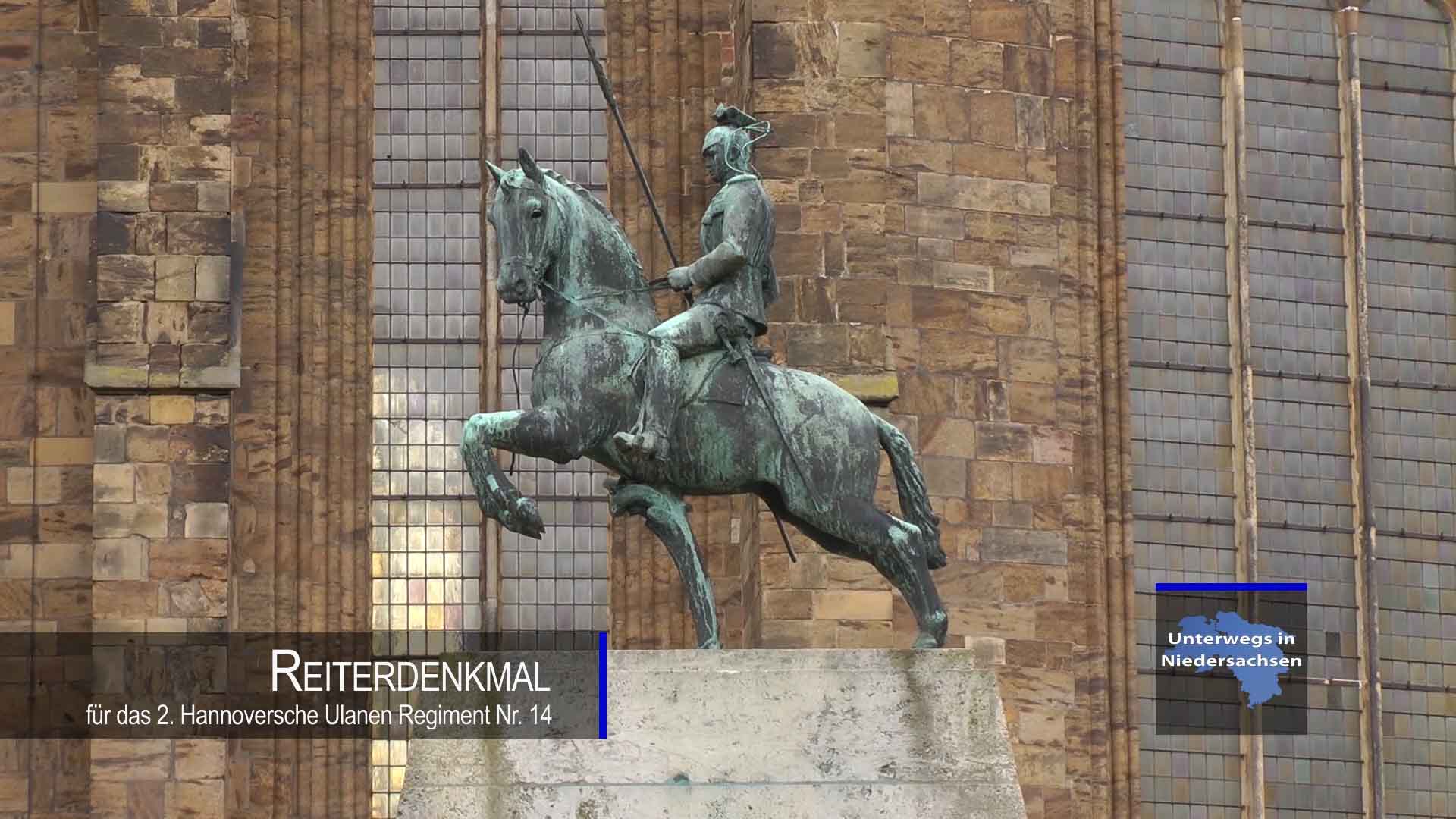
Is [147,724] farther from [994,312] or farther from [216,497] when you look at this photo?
[994,312]

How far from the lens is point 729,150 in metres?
19.0

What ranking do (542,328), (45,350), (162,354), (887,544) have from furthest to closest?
(542,328), (45,350), (162,354), (887,544)

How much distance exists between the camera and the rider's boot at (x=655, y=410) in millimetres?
18250

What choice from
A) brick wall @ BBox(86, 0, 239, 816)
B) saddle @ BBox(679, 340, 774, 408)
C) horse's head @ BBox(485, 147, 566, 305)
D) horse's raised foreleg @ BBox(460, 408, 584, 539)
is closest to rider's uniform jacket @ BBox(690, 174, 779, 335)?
saddle @ BBox(679, 340, 774, 408)

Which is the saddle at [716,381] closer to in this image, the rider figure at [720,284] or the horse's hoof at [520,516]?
the rider figure at [720,284]

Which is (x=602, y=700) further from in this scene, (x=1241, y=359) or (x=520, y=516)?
(x=1241, y=359)

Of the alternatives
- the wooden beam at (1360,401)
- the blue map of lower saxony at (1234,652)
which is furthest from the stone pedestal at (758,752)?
the wooden beam at (1360,401)

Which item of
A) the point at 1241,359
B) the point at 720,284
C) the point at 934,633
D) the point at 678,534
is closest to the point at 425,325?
the point at 1241,359

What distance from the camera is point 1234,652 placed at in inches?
1045

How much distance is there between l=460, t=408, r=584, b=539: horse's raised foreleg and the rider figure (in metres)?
0.28

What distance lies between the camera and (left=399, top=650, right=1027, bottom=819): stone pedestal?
1775 cm

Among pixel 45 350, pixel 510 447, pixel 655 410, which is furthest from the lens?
pixel 45 350

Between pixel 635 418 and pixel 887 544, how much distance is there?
1344 mm

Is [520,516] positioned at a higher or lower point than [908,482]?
lower
